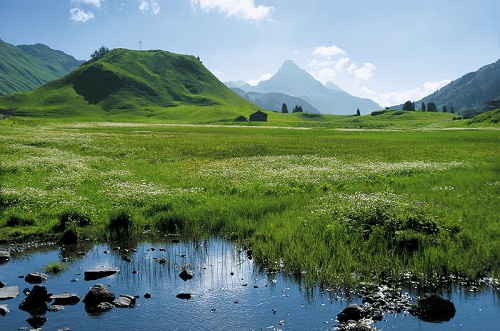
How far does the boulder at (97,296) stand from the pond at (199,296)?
0.23 m

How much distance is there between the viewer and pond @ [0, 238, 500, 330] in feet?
34.1

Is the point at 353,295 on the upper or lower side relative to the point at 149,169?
lower

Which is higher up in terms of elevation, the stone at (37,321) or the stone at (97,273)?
the stone at (97,273)

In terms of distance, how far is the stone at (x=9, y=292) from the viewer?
1159 cm

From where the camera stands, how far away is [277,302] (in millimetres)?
11641

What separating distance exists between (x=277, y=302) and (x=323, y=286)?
1.90 meters

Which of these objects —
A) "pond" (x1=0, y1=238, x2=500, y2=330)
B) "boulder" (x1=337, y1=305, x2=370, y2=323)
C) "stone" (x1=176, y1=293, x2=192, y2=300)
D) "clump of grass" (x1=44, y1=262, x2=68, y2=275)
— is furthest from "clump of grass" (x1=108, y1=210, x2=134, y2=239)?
"boulder" (x1=337, y1=305, x2=370, y2=323)

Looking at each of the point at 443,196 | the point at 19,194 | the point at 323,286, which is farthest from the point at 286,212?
the point at 19,194

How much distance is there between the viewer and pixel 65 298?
1148 cm

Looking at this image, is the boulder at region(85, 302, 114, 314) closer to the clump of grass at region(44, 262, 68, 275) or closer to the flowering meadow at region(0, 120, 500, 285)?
the clump of grass at region(44, 262, 68, 275)

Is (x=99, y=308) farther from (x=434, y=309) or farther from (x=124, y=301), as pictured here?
(x=434, y=309)

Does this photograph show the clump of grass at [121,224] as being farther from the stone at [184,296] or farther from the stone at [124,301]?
the stone at [184,296]

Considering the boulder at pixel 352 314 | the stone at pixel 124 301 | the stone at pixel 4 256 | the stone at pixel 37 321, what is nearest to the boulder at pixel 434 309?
the boulder at pixel 352 314

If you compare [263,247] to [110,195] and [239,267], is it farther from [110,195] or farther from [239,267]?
[110,195]
